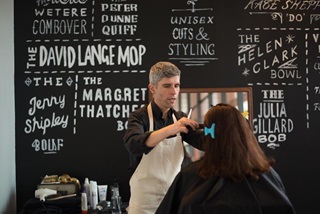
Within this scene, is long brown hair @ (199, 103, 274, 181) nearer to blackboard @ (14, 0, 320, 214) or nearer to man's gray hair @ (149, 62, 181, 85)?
man's gray hair @ (149, 62, 181, 85)

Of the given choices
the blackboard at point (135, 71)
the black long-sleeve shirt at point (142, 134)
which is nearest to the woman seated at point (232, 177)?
the black long-sleeve shirt at point (142, 134)

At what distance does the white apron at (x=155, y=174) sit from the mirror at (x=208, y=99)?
4.21ft

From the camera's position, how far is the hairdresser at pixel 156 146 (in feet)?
7.57

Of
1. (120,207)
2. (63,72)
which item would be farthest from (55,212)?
(63,72)

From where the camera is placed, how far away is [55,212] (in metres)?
3.22

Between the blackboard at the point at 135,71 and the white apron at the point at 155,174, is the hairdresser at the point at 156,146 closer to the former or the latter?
the white apron at the point at 155,174

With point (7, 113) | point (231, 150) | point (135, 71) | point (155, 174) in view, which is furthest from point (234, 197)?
point (7, 113)

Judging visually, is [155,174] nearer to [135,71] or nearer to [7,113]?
[135,71]

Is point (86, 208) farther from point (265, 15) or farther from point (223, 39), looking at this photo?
point (265, 15)

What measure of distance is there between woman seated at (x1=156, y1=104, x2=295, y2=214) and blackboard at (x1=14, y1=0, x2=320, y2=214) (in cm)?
181

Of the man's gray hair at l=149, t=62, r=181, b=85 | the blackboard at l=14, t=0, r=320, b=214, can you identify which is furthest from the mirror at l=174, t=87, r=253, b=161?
the man's gray hair at l=149, t=62, r=181, b=85

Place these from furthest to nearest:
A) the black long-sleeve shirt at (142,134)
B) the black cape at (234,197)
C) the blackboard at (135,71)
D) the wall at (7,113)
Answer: the blackboard at (135,71), the wall at (7,113), the black long-sleeve shirt at (142,134), the black cape at (234,197)

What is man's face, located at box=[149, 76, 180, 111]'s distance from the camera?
2.32 meters

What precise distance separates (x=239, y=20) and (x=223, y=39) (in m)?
0.22
